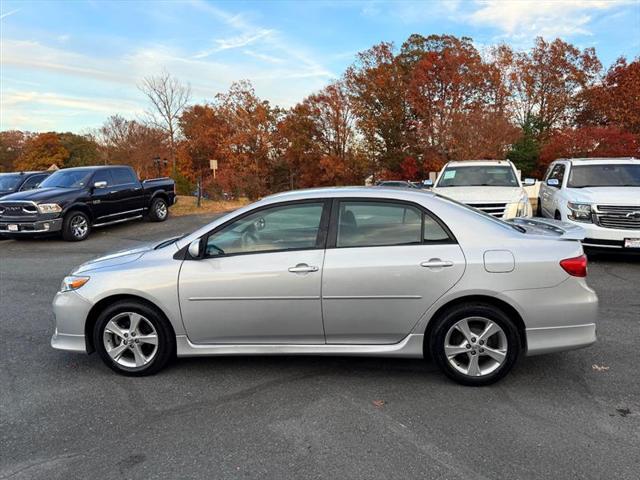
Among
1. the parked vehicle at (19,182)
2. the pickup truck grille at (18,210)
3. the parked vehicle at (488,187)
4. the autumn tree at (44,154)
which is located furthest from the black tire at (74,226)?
the autumn tree at (44,154)

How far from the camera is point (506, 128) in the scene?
27344 millimetres

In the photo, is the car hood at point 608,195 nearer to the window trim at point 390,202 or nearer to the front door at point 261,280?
the window trim at point 390,202

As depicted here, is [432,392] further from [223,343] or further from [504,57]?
[504,57]

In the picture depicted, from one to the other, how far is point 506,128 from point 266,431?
27.6 m

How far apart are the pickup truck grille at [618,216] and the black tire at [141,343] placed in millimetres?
7092

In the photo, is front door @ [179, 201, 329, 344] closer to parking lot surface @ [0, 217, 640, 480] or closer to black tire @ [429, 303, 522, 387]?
parking lot surface @ [0, 217, 640, 480]

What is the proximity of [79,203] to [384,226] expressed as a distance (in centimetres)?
1075

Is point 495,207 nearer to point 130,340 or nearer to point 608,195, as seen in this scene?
point 608,195

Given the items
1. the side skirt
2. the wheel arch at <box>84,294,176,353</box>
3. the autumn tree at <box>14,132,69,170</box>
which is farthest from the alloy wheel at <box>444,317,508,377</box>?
the autumn tree at <box>14,132,69,170</box>

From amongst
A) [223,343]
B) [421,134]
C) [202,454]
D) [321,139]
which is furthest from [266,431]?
[321,139]

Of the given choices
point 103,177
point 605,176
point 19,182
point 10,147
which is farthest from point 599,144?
point 10,147

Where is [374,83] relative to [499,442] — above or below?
above

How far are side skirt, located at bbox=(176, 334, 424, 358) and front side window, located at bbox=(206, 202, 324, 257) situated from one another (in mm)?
777

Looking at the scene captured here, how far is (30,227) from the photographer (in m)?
11.5
